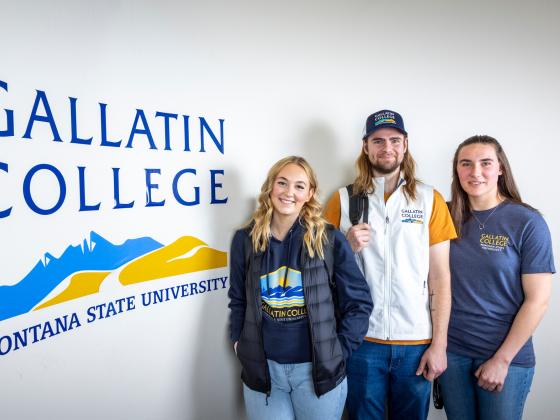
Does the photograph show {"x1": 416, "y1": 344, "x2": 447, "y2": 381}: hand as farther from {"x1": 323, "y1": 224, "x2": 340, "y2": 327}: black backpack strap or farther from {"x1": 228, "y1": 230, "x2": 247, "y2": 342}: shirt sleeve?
{"x1": 228, "y1": 230, "x2": 247, "y2": 342}: shirt sleeve

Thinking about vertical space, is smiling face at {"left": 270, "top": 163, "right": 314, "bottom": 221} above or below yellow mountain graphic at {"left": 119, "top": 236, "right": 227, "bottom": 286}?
above

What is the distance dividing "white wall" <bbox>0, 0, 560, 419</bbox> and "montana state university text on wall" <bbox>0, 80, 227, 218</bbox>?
0.02 m

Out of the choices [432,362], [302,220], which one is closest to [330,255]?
[302,220]

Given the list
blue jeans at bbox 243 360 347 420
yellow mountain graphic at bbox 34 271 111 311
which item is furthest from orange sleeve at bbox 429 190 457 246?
yellow mountain graphic at bbox 34 271 111 311

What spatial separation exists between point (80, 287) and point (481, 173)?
182cm

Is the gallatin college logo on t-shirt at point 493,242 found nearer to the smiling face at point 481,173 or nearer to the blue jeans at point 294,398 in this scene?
the smiling face at point 481,173

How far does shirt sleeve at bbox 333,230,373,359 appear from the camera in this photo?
171 cm

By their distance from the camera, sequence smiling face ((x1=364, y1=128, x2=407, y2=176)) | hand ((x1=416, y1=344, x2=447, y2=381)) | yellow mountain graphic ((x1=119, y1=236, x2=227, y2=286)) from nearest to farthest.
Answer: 1. yellow mountain graphic ((x1=119, y1=236, x2=227, y2=286))
2. hand ((x1=416, y1=344, x2=447, y2=381))
3. smiling face ((x1=364, y1=128, x2=407, y2=176))

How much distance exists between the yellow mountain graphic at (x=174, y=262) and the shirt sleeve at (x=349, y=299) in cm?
57

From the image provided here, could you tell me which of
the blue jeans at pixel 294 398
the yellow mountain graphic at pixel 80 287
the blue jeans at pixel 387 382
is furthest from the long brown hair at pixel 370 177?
the yellow mountain graphic at pixel 80 287

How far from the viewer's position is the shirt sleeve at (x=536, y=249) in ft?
5.74

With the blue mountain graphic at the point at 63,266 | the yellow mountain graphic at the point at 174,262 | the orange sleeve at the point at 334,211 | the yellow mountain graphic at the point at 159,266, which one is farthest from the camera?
the orange sleeve at the point at 334,211

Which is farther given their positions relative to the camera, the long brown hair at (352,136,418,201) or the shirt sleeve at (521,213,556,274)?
the long brown hair at (352,136,418,201)

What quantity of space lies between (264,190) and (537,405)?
107 inches
